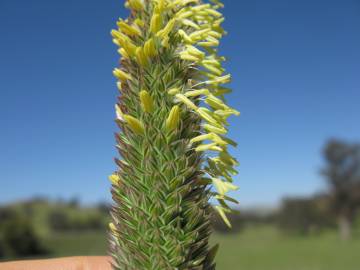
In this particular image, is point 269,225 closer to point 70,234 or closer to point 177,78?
point 70,234

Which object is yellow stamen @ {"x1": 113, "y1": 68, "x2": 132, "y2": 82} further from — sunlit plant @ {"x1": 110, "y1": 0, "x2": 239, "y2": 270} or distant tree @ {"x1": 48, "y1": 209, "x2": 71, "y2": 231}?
distant tree @ {"x1": 48, "y1": 209, "x2": 71, "y2": 231}

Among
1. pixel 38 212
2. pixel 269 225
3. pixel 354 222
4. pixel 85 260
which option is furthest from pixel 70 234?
pixel 85 260

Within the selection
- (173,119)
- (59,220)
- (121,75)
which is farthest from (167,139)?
(59,220)

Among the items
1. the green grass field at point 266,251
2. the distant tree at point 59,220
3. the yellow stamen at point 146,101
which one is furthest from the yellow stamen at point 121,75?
the distant tree at point 59,220

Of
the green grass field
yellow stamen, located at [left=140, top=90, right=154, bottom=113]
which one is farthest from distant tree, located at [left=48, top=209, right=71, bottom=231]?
yellow stamen, located at [left=140, top=90, right=154, bottom=113]

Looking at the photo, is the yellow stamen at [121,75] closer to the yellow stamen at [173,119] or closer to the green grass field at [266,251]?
the yellow stamen at [173,119]
